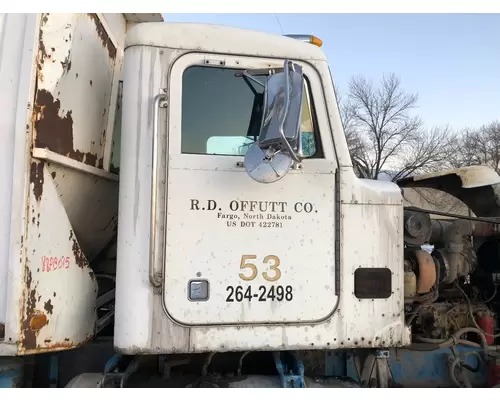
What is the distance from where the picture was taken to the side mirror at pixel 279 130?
7.23ft

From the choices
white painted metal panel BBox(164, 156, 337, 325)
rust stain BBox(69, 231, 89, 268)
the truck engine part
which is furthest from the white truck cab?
the truck engine part

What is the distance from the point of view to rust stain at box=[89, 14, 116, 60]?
285 cm

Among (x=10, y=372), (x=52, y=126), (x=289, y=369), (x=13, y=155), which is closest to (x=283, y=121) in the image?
(x=52, y=126)

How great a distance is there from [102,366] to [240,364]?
0.86m

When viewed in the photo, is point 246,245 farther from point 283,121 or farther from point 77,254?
point 77,254

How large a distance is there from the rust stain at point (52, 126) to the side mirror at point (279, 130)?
981 millimetres

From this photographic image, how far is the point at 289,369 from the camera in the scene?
2.72 meters

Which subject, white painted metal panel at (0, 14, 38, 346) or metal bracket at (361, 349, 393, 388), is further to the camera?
metal bracket at (361, 349, 393, 388)

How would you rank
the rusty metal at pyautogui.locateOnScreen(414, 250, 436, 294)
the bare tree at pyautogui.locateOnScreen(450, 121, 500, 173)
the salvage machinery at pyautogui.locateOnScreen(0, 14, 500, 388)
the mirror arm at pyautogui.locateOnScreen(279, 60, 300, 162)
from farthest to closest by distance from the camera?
the bare tree at pyautogui.locateOnScreen(450, 121, 500, 173)
the rusty metal at pyautogui.locateOnScreen(414, 250, 436, 294)
the salvage machinery at pyautogui.locateOnScreen(0, 14, 500, 388)
the mirror arm at pyautogui.locateOnScreen(279, 60, 300, 162)

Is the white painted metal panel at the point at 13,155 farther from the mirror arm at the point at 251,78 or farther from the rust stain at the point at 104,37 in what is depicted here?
the mirror arm at the point at 251,78

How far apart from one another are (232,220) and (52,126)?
3.44 ft

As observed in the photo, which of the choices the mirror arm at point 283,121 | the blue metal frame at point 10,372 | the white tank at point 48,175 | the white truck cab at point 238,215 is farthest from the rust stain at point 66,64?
the blue metal frame at point 10,372

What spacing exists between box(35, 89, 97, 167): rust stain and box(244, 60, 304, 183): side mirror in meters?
0.98

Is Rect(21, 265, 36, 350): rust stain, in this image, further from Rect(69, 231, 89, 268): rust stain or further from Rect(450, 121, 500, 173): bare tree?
Rect(450, 121, 500, 173): bare tree
